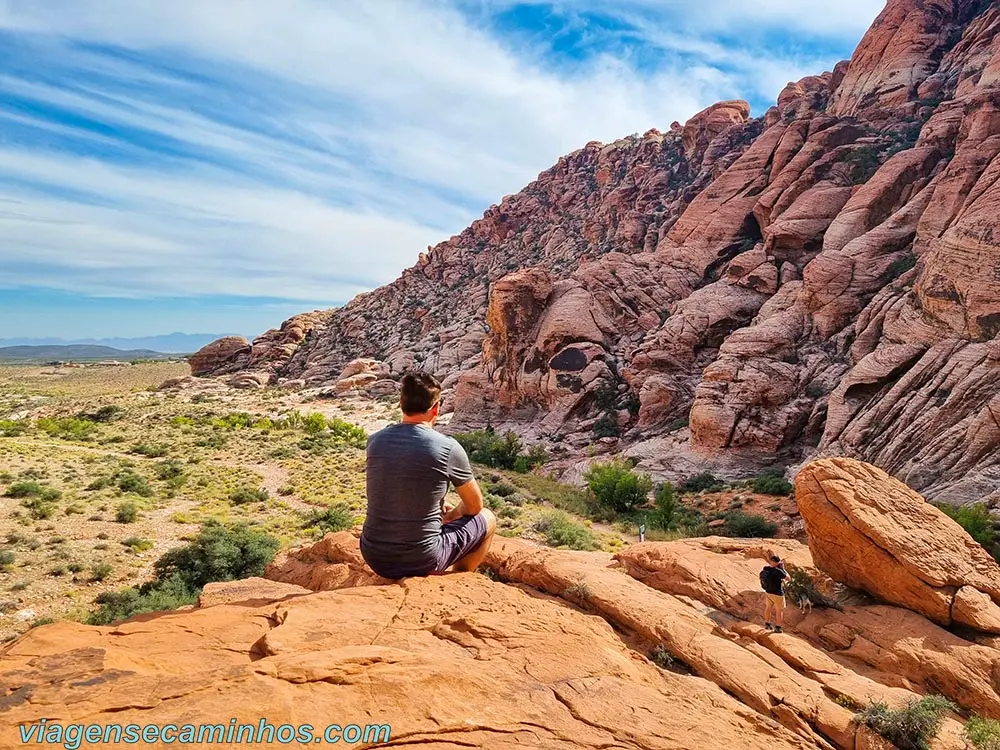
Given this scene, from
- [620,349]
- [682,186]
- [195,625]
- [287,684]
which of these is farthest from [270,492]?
[682,186]

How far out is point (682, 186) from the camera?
61.3 m

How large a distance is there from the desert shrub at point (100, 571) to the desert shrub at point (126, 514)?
359cm

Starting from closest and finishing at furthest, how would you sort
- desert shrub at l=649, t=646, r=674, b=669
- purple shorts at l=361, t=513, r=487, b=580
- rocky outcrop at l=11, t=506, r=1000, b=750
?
1. rocky outcrop at l=11, t=506, r=1000, b=750
2. purple shorts at l=361, t=513, r=487, b=580
3. desert shrub at l=649, t=646, r=674, b=669

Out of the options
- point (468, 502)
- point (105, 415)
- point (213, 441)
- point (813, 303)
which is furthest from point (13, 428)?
point (813, 303)

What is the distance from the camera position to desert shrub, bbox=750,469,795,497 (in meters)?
22.0

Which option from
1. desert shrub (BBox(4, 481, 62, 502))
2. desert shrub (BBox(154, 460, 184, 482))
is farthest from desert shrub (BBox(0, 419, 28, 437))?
desert shrub (BBox(4, 481, 62, 502))

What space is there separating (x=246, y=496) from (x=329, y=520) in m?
5.09

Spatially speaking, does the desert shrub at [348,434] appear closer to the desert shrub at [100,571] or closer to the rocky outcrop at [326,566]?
the desert shrub at [100,571]

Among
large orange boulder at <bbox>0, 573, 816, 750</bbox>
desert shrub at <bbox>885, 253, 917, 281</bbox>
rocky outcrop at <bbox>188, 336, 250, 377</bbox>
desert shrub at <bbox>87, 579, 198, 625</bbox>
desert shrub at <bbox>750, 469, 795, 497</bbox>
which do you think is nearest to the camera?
large orange boulder at <bbox>0, 573, 816, 750</bbox>

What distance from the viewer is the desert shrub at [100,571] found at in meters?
12.8

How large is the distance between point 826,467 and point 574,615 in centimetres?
582

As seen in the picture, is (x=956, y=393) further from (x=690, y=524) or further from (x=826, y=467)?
(x=826, y=467)

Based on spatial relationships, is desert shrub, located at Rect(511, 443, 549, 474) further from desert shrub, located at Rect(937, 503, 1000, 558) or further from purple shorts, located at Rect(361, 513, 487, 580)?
purple shorts, located at Rect(361, 513, 487, 580)

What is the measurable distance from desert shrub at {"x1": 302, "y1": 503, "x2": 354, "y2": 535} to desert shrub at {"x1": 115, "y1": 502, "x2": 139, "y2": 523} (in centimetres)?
520
